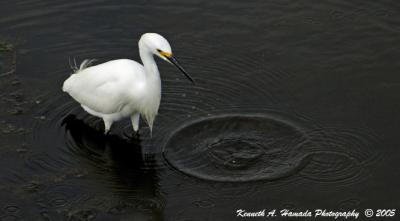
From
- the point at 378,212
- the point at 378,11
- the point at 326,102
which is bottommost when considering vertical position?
the point at 378,212

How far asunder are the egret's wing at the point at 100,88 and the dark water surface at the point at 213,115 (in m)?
0.48

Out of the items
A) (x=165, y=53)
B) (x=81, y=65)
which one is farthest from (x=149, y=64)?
(x=81, y=65)

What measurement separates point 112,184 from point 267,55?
3462mm

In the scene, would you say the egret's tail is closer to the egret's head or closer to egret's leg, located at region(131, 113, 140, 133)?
egret's leg, located at region(131, 113, 140, 133)

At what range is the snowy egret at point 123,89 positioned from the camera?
28.1ft

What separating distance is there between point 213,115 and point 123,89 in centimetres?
131

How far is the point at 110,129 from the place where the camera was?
954 centimetres

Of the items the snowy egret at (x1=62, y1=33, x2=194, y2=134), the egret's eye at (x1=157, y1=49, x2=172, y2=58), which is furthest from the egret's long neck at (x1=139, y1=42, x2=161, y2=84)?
the egret's eye at (x1=157, y1=49, x2=172, y2=58)

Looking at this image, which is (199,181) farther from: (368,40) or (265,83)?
(368,40)

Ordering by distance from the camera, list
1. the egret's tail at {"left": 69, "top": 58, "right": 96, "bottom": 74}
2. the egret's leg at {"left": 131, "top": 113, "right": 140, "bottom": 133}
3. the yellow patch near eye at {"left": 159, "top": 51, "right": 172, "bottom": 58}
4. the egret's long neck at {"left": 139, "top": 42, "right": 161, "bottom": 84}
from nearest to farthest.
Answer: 1. the yellow patch near eye at {"left": 159, "top": 51, "right": 172, "bottom": 58}
2. the egret's long neck at {"left": 139, "top": 42, "right": 161, "bottom": 84}
3. the egret's leg at {"left": 131, "top": 113, "right": 140, "bottom": 133}
4. the egret's tail at {"left": 69, "top": 58, "right": 96, "bottom": 74}

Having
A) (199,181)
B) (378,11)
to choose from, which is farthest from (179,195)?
(378,11)

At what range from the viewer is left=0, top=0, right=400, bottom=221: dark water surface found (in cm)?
794

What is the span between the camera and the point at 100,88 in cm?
893

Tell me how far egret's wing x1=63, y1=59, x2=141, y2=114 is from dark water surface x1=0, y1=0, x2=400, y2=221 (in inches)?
18.9
